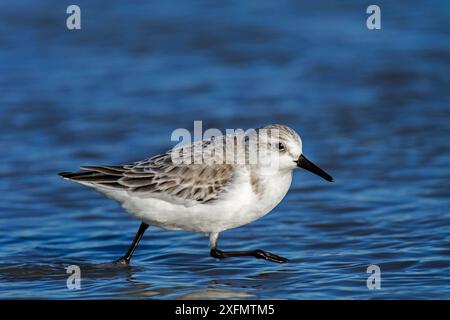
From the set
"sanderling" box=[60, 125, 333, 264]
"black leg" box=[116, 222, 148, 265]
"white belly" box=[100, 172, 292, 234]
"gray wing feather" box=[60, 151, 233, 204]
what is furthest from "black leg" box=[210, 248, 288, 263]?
"black leg" box=[116, 222, 148, 265]

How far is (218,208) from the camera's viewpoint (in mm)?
8844

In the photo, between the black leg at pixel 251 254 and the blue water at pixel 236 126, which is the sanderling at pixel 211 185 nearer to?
the black leg at pixel 251 254

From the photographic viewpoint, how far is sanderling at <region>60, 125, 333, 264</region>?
348 inches

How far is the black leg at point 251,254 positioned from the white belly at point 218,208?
321mm

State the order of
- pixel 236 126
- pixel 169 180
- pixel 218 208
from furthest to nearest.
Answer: pixel 236 126
pixel 169 180
pixel 218 208

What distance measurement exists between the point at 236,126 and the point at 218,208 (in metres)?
A: 5.09

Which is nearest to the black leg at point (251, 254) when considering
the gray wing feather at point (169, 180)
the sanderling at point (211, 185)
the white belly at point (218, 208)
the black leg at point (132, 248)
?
the sanderling at point (211, 185)

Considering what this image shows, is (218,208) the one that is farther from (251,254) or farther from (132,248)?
(132,248)

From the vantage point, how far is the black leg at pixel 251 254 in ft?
29.9

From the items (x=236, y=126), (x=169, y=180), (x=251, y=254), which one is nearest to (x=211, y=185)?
(x=169, y=180)

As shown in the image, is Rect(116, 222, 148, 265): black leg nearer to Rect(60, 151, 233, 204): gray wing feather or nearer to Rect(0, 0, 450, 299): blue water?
Rect(0, 0, 450, 299): blue water

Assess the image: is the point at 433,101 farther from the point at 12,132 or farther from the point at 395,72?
the point at 12,132

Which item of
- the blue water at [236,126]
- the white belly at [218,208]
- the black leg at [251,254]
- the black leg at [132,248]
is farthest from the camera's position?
the black leg at [132,248]

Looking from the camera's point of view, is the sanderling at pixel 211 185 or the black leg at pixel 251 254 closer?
the sanderling at pixel 211 185
